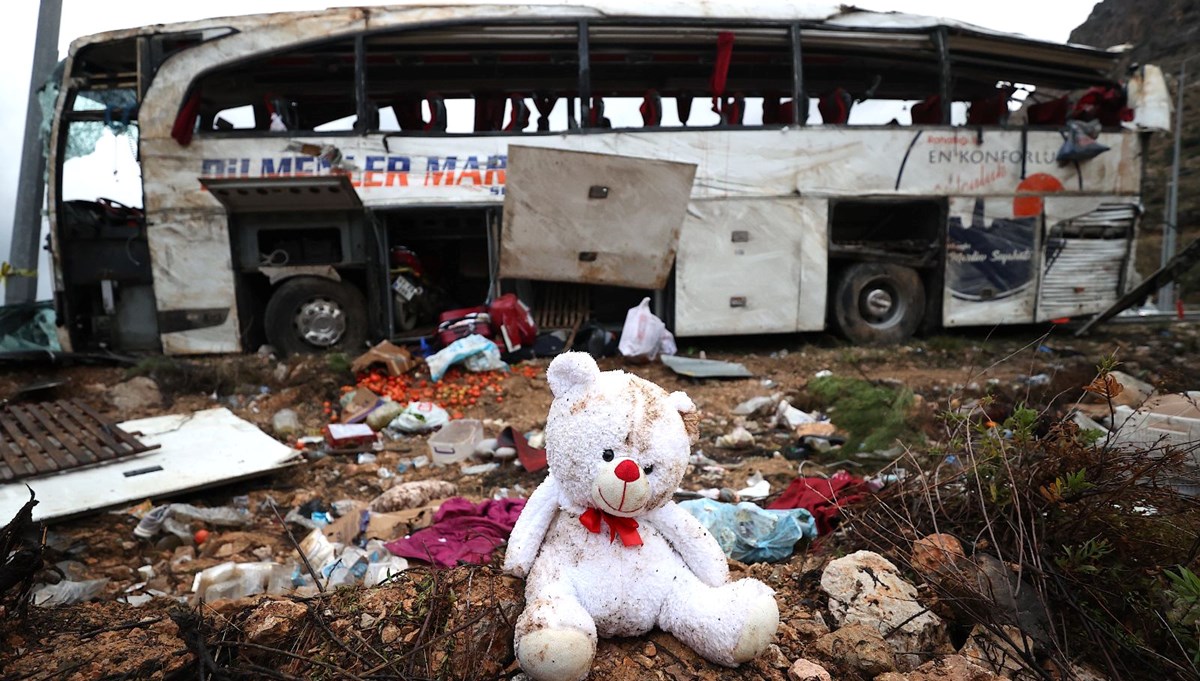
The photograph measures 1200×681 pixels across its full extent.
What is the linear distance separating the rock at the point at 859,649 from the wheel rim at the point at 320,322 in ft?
20.1

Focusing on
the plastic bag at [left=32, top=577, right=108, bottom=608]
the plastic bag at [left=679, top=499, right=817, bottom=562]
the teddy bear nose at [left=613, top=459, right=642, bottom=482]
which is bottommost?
the plastic bag at [left=32, top=577, right=108, bottom=608]

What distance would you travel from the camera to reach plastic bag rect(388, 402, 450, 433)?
4.68 meters

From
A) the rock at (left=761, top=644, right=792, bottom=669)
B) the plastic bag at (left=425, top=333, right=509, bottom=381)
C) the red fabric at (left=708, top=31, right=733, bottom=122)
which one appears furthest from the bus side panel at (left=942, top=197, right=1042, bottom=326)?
the rock at (left=761, top=644, right=792, bottom=669)

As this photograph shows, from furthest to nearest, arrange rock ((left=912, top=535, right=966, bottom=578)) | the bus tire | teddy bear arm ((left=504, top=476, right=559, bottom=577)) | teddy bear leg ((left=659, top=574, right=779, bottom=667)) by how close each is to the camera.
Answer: the bus tire → rock ((left=912, top=535, right=966, bottom=578)) → teddy bear arm ((left=504, top=476, right=559, bottom=577)) → teddy bear leg ((left=659, top=574, right=779, bottom=667))

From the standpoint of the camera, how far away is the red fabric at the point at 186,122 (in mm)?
6340

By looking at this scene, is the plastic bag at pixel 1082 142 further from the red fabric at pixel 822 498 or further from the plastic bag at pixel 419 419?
the plastic bag at pixel 419 419

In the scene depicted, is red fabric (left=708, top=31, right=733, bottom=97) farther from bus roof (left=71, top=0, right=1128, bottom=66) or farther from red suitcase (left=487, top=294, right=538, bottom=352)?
red suitcase (left=487, top=294, right=538, bottom=352)

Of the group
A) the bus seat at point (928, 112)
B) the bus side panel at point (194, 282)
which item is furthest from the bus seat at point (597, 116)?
the bus side panel at point (194, 282)

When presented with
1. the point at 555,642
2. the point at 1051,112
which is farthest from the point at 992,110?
the point at 555,642

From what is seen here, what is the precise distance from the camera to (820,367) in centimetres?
622

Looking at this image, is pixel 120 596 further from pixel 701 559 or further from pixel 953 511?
pixel 953 511

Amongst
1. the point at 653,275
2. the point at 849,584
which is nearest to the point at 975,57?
the point at 653,275

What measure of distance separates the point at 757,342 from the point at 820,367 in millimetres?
1541

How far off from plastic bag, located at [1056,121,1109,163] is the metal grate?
30.5 ft
